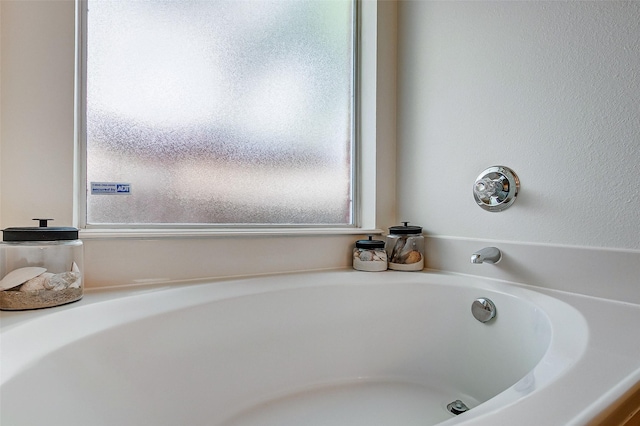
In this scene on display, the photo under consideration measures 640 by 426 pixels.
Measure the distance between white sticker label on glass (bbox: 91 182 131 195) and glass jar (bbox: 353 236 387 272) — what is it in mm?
880

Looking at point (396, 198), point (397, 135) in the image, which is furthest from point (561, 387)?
point (397, 135)

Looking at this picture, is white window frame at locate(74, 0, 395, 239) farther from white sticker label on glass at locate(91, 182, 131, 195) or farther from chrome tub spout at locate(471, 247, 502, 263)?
chrome tub spout at locate(471, 247, 502, 263)

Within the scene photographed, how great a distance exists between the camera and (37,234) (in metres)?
0.70

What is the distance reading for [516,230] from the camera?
1.08 m

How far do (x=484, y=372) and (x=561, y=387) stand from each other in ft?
2.13

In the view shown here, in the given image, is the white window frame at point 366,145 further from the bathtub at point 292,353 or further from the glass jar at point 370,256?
the bathtub at point 292,353

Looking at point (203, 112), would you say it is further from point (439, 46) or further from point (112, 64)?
point (439, 46)

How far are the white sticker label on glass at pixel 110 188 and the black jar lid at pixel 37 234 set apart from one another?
0.32 metres

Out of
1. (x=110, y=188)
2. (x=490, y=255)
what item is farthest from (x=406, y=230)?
(x=110, y=188)

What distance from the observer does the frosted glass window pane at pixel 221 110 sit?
3.51 ft

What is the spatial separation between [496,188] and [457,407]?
27.7 inches

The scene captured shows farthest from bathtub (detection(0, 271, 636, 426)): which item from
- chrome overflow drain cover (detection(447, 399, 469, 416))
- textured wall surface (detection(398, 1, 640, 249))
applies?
textured wall surface (detection(398, 1, 640, 249))

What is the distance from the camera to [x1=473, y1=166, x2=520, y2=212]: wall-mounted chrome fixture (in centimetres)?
107

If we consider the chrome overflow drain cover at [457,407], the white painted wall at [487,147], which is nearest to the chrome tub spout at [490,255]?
the white painted wall at [487,147]
